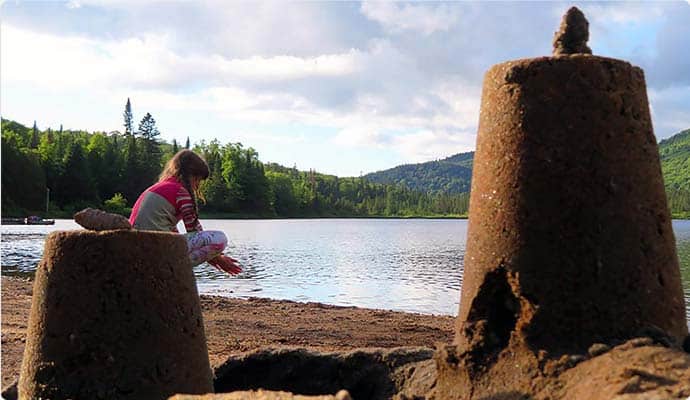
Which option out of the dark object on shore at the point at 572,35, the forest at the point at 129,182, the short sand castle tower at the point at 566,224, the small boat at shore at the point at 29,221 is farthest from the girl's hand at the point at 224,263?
the small boat at shore at the point at 29,221

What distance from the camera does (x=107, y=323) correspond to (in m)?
4.93

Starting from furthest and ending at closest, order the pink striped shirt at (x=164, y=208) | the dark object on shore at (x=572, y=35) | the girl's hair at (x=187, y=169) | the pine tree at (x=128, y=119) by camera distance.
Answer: the pine tree at (x=128, y=119) → the girl's hair at (x=187, y=169) → the pink striped shirt at (x=164, y=208) → the dark object on shore at (x=572, y=35)

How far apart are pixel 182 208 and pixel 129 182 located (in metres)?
78.1

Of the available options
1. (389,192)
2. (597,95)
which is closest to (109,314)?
(597,95)

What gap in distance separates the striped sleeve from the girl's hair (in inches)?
2.8

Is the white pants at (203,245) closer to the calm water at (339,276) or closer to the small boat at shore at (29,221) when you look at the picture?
the calm water at (339,276)

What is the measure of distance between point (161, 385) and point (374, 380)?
1.90 m

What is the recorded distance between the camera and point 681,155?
642 feet

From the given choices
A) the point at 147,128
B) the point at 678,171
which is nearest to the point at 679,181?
the point at 678,171

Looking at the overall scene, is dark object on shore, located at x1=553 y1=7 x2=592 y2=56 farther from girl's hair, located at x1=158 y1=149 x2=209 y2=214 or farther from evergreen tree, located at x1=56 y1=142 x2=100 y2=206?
evergreen tree, located at x1=56 y1=142 x2=100 y2=206

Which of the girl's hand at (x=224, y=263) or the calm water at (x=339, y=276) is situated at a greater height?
the girl's hand at (x=224, y=263)

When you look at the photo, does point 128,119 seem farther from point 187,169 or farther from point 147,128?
point 187,169

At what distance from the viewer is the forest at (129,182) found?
70.9m

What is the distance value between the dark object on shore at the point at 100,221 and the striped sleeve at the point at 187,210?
1.68 meters
